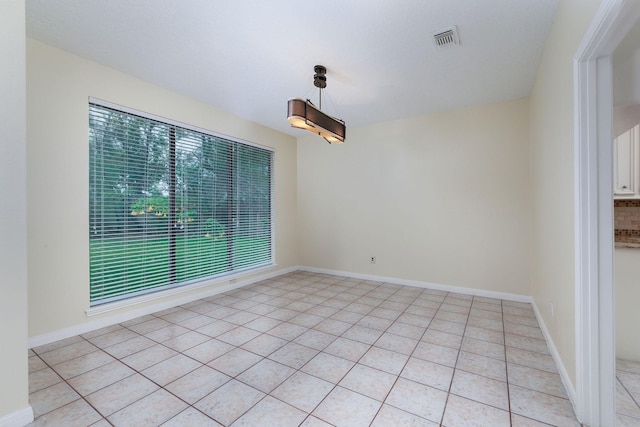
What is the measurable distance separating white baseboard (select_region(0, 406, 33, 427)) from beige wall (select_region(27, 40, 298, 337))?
123 centimetres

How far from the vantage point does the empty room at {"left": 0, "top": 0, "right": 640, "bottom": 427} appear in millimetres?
1562

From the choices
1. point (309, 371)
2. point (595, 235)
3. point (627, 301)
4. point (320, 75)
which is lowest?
point (309, 371)

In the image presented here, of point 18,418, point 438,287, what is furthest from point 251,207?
point 18,418

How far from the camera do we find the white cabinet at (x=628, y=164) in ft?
9.01

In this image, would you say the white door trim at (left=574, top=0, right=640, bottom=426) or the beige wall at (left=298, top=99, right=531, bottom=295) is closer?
the white door trim at (left=574, top=0, right=640, bottom=426)

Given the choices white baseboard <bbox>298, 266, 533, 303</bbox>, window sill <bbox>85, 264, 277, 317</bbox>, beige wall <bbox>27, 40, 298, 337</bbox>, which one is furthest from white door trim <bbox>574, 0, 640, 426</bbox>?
beige wall <bbox>27, 40, 298, 337</bbox>

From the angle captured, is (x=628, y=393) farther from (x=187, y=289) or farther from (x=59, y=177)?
(x=59, y=177)

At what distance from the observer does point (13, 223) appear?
1538 millimetres

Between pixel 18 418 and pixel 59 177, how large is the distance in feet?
6.53

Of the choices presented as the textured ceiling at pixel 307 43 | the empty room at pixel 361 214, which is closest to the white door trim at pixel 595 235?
the empty room at pixel 361 214

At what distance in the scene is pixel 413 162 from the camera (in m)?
4.37

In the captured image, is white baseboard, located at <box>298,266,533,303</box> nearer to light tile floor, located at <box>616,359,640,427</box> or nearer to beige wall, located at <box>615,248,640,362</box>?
beige wall, located at <box>615,248,640,362</box>

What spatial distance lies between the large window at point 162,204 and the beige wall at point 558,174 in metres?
3.92

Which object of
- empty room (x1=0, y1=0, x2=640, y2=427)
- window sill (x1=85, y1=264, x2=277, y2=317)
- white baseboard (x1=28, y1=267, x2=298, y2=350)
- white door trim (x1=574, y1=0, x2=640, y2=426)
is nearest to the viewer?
white door trim (x1=574, y1=0, x2=640, y2=426)
